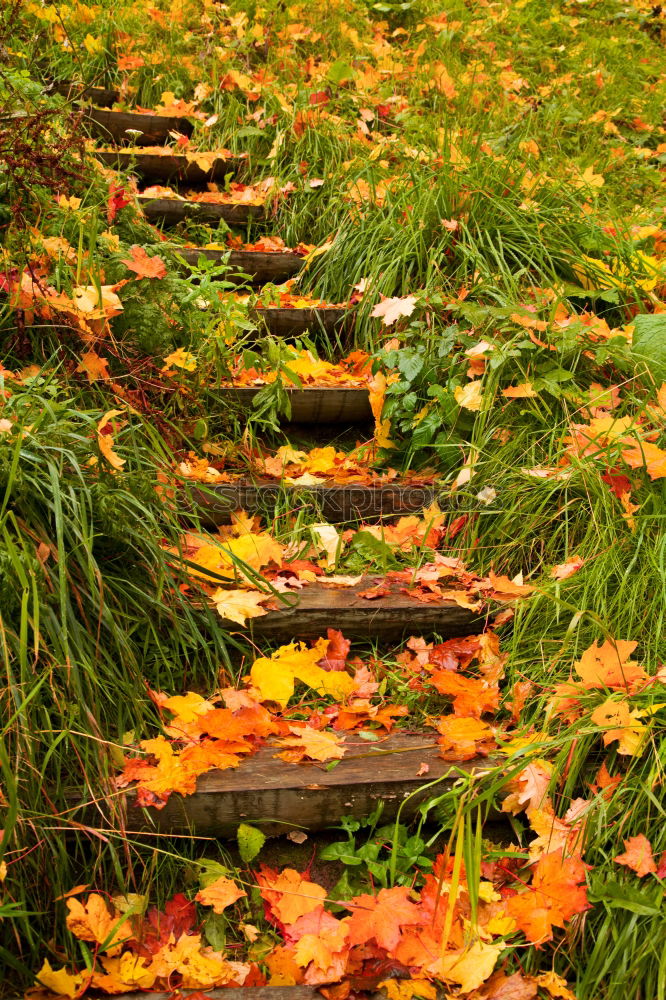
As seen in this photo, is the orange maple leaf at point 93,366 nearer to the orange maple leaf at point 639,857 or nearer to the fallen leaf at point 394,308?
the fallen leaf at point 394,308

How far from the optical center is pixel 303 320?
3.29 meters

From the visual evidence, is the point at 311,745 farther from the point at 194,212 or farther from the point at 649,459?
the point at 194,212

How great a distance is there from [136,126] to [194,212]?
0.81m

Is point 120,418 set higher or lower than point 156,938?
higher

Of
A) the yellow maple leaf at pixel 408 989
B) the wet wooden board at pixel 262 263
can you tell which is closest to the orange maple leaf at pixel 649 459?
the yellow maple leaf at pixel 408 989

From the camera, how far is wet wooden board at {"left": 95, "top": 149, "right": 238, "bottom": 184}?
3783 mm

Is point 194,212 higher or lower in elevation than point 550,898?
higher

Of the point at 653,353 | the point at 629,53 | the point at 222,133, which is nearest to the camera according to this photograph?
the point at 653,353

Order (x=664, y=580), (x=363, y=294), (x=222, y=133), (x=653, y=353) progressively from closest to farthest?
(x=664, y=580) → (x=653, y=353) → (x=363, y=294) → (x=222, y=133)

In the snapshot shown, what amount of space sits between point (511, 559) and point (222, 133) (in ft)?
9.22

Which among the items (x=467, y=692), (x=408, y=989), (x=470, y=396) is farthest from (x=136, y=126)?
(x=408, y=989)

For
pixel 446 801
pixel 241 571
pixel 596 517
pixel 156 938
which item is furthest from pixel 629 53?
pixel 156 938

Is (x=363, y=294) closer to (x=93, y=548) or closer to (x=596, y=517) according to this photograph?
(x=596, y=517)

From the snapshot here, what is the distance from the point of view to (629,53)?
5.83 m
